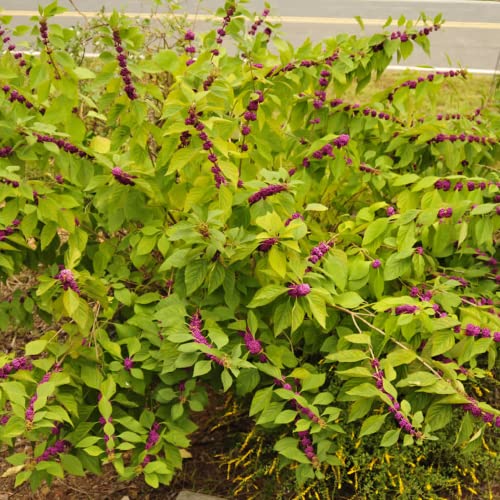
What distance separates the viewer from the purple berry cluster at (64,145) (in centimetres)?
178

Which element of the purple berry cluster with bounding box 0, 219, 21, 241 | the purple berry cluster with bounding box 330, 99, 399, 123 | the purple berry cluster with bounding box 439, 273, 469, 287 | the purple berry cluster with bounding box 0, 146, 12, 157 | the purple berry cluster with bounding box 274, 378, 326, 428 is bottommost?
the purple berry cluster with bounding box 274, 378, 326, 428

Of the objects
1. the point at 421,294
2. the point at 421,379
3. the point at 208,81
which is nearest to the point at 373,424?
the point at 421,379

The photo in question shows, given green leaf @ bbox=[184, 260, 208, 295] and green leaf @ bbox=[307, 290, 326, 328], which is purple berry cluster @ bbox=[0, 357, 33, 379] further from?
green leaf @ bbox=[307, 290, 326, 328]

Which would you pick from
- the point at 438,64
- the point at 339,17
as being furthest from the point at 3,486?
the point at 339,17

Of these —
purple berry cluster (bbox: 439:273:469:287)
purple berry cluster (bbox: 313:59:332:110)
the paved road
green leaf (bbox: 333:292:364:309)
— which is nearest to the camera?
green leaf (bbox: 333:292:364:309)

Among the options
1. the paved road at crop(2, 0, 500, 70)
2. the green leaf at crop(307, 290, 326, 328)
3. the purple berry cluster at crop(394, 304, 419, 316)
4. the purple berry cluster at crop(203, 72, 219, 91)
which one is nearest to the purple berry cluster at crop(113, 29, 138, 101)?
the purple berry cluster at crop(203, 72, 219, 91)

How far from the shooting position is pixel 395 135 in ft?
8.96

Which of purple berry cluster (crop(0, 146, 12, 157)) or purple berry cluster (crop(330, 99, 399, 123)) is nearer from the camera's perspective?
purple berry cluster (crop(0, 146, 12, 157))

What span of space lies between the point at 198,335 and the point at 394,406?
0.59m

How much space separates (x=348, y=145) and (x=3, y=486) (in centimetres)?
201

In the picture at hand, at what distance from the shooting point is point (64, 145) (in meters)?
1.88

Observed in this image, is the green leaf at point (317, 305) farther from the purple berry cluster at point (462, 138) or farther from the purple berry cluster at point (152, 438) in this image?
the purple berry cluster at point (462, 138)

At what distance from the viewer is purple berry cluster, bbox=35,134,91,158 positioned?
178cm

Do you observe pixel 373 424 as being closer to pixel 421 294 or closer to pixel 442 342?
pixel 442 342
